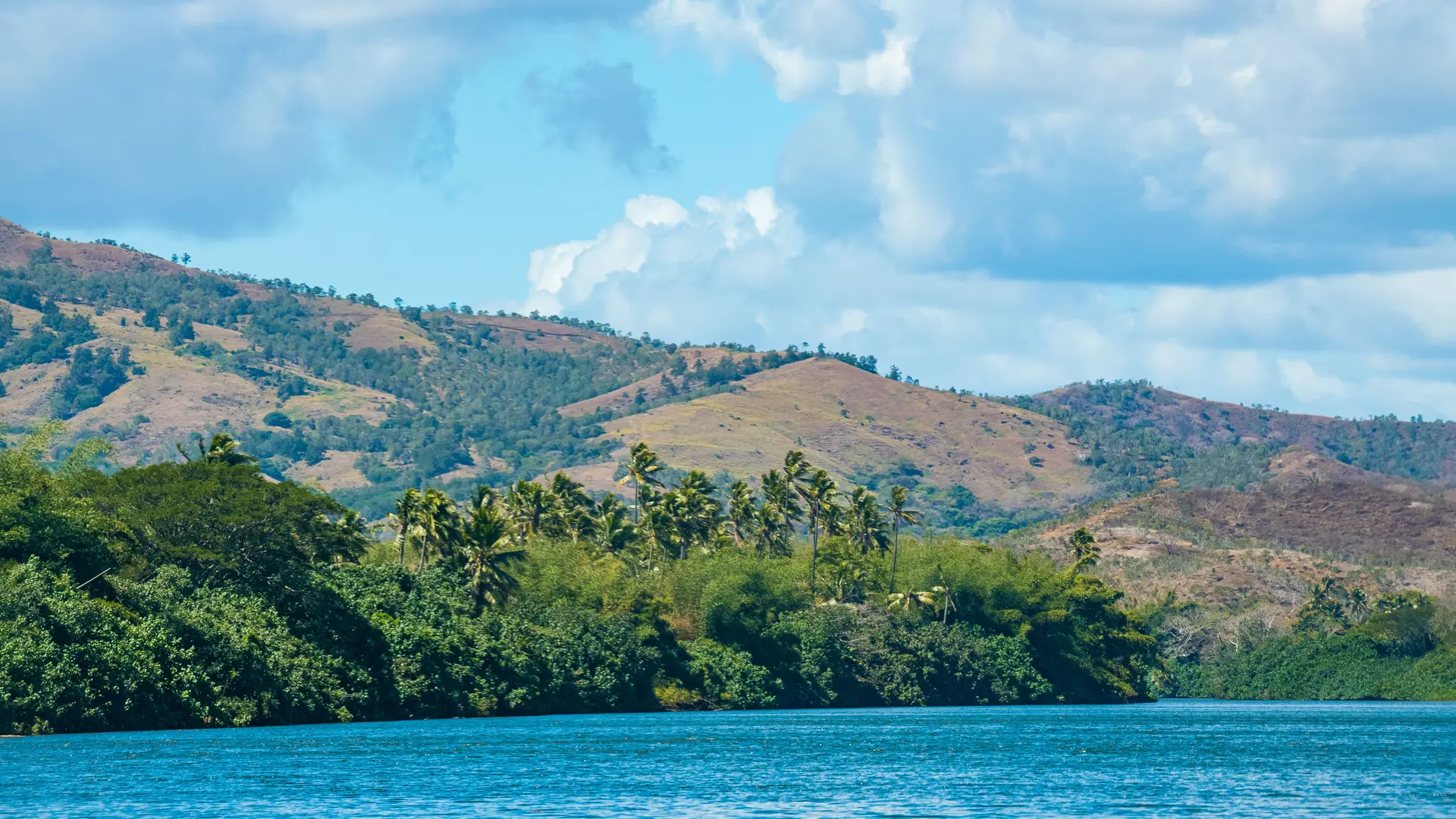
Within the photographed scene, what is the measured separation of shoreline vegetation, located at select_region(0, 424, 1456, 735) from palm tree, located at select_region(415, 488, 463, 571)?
0.22 metres

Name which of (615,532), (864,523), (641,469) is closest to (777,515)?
(864,523)

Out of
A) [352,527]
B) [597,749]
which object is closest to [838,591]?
[352,527]

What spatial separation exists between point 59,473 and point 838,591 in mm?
71004

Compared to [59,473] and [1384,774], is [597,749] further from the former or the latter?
[59,473]

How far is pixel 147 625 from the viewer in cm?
8806

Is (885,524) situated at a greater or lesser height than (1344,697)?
greater

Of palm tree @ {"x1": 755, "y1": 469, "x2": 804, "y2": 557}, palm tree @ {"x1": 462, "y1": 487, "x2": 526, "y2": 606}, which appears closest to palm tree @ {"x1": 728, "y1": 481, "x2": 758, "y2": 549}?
palm tree @ {"x1": 755, "y1": 469, "x2": 804, "y2": 557}

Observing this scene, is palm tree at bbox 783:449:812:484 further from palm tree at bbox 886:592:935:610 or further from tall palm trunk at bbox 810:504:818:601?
palm tree at bbox 886:592:935:610

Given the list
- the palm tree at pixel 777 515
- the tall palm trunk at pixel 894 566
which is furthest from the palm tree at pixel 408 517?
the tall palm trunk at pixel 894 566

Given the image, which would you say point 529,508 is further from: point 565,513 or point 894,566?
point 894,566

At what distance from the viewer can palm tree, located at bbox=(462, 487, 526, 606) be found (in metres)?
125

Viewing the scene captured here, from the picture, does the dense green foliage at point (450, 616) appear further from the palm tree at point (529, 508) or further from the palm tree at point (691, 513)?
the palm tree at point (691, 513)

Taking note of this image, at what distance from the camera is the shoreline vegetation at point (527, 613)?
3558 inches

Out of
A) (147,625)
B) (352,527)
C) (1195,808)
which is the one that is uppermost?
(352,527)
